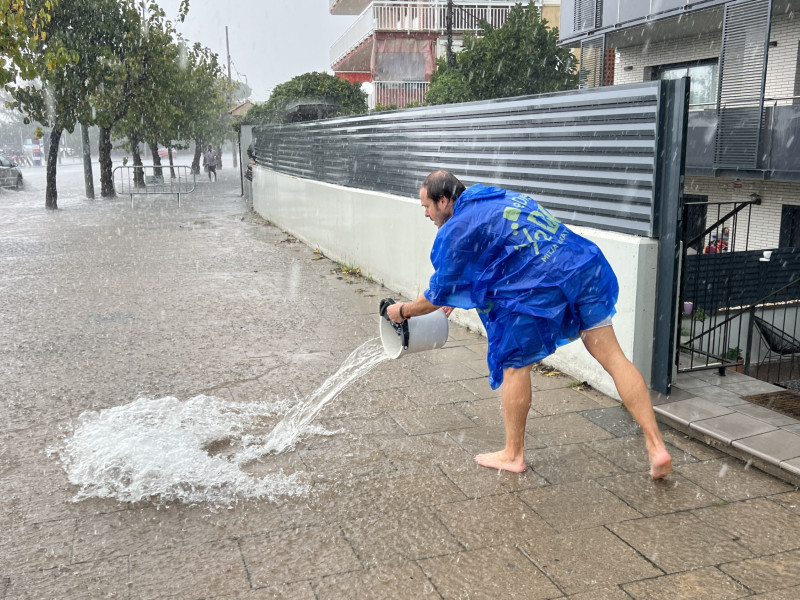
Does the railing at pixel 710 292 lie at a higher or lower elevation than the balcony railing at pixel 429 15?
lower

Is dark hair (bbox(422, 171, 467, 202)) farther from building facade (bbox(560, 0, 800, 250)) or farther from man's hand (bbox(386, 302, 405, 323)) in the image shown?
building facade (bbox(560, 0, 800, 250))

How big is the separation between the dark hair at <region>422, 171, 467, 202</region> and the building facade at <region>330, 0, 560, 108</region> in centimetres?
3189

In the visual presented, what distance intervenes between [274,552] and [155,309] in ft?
17.6

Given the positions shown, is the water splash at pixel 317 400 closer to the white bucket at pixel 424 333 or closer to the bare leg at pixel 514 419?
the white bucket at pixel 424 333

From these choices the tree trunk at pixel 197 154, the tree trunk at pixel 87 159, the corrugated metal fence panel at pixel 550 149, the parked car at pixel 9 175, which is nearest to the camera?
the corrugated metal fence panel at pixel 550 149

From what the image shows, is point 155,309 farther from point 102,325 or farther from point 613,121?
point 613,121

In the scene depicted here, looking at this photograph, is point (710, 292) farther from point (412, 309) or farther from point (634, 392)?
point (412, 309)

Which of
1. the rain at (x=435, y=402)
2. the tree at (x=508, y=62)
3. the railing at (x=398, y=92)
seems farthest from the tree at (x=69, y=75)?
the railing at (x=398, y=92)

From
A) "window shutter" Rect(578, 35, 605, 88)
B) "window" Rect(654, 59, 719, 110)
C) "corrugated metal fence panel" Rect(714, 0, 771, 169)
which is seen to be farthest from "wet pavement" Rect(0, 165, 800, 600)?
"window shutter" Rect(578, 35, 605, 88)

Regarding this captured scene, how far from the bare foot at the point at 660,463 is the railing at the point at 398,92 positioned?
1321 inches

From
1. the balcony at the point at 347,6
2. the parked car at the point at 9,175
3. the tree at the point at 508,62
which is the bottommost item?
the parked car at the point at 9,175

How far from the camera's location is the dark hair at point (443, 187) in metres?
3.82

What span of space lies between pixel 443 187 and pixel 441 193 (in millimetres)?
32

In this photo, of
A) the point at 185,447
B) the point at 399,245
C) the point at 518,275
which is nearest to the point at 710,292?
the point at 399,245
